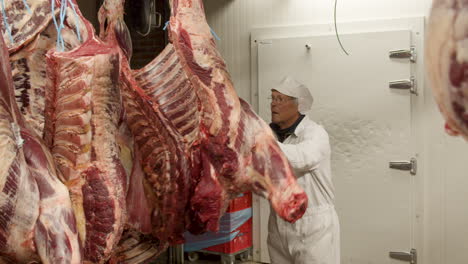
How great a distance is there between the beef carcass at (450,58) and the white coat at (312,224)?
262cm

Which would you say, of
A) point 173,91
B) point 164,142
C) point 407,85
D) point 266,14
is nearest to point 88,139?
point 164,142

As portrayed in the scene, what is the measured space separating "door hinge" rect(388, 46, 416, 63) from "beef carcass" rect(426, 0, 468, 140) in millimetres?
3684

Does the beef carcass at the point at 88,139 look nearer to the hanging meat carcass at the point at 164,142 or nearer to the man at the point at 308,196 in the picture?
the hanging meat carcass at the point at 164,142

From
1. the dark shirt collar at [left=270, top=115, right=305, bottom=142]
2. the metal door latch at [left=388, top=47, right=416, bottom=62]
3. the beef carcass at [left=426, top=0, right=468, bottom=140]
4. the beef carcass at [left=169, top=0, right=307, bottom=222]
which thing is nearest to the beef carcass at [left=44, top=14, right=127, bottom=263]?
the beef carcass at [left=169, top=0, right=307, bottom=222]

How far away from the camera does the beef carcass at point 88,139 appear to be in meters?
1.64

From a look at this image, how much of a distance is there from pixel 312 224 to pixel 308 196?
16cm

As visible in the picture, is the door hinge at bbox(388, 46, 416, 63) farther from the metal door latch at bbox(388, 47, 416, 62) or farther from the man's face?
the man's face

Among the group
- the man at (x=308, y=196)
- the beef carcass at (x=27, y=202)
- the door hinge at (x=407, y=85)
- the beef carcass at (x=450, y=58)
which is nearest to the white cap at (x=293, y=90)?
the man at (x=308, y=196)

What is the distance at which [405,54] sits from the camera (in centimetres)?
421

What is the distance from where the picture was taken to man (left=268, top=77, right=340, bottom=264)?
3.38 meters

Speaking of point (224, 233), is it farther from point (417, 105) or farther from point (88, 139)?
point (88, 139)

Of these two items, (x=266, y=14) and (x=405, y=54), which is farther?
(x=266, y=14)

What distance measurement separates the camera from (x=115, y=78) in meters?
1.72

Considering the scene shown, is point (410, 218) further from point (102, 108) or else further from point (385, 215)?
point (102, 108)
